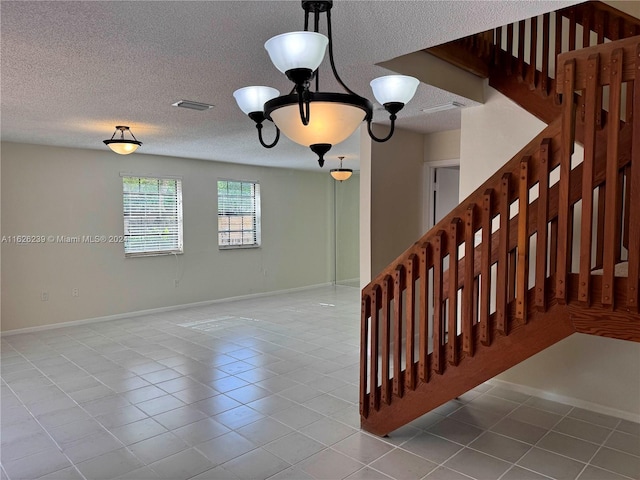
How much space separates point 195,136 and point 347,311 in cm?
353

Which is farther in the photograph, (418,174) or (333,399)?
(418,174)

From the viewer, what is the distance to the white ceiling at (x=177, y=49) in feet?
6.86

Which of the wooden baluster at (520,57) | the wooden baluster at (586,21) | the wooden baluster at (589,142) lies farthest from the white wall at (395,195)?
the wooden baluster at (589,142)

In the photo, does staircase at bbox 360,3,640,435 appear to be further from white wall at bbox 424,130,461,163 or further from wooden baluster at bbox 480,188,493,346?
white wall at bbox 424,130,461,163

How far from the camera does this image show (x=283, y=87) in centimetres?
333

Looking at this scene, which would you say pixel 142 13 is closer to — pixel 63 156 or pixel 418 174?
pixel 418 174

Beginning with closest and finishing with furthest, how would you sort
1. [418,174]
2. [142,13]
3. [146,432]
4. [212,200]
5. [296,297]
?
1. [142,13]
2. [146,432]
3. [418,174]
4. [212,200]
5. [296,297]

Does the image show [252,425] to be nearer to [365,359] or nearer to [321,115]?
[365,359]

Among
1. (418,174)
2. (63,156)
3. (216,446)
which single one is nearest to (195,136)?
(63,156)

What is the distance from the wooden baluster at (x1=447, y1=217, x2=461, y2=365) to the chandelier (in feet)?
2.59

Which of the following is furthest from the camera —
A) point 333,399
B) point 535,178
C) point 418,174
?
point 418,174

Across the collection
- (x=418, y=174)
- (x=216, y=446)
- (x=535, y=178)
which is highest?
(x=418, y=174)

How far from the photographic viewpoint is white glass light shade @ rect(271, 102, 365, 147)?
184cm

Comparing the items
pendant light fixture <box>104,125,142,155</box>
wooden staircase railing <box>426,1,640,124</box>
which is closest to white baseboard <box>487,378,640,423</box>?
wooden staircase railing <box>426,1,640,124</box>
